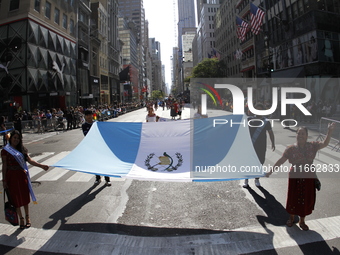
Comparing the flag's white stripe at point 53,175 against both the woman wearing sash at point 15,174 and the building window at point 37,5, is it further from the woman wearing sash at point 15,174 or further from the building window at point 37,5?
the building window at point 37,5

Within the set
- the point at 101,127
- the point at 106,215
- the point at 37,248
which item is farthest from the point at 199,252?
the point at 101,127

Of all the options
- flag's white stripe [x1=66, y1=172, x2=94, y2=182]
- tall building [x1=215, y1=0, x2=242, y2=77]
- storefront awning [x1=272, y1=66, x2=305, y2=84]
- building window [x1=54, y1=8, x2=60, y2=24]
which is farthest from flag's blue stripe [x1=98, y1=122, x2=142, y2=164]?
tall building [x1=215, y1=0, x2=242, y2=77]

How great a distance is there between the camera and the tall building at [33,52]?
1197 inches

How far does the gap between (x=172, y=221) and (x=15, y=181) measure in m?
2.91

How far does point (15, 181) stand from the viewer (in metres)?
4.78

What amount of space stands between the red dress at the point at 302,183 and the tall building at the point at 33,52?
28.5m

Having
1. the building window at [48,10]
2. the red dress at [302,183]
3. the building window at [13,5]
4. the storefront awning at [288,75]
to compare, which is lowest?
the red dress at [302,183]

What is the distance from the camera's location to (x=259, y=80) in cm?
4622

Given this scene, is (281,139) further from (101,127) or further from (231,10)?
(231,10)

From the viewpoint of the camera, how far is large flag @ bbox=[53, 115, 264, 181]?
16.1 feet

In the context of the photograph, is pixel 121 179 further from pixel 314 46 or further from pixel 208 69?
pixel 208 69

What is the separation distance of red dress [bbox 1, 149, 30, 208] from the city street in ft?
1.85

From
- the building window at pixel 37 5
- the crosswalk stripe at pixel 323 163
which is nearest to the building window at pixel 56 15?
the building window at pixel 37 5

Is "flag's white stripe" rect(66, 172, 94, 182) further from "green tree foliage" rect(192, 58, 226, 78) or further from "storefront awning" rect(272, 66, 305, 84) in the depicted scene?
"green tree foliage" rect(192, 58, 226, 78)
